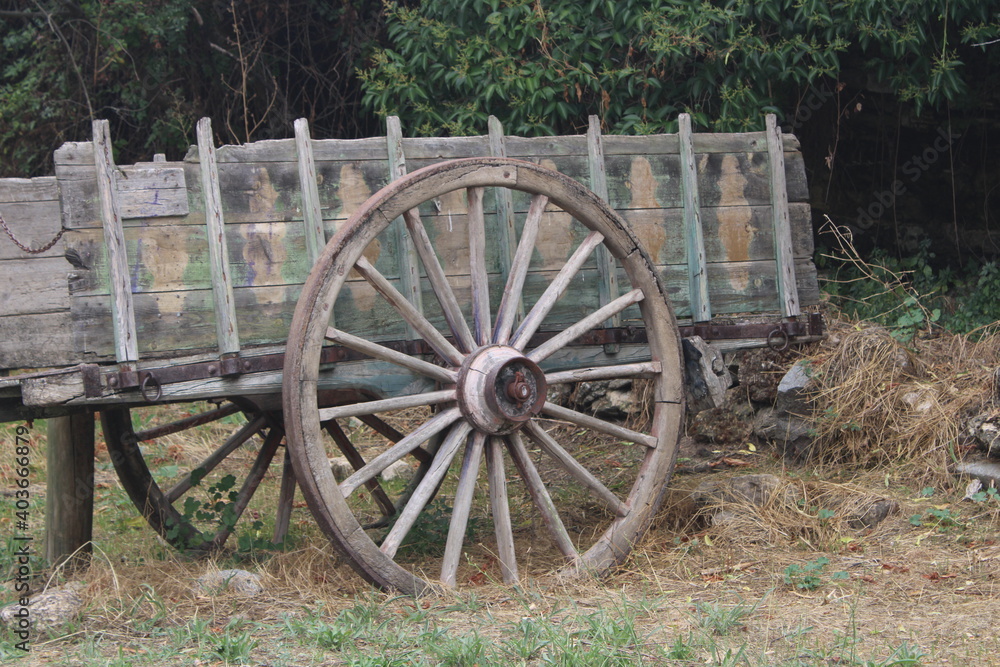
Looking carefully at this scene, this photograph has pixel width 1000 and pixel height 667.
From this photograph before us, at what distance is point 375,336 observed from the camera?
3.54 metres

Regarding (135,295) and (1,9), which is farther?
(1,9)

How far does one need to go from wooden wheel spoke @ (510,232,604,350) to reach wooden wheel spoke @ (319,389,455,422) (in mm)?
351

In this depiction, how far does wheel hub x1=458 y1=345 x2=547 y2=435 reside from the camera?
3.35 m

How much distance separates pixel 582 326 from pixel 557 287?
163mm

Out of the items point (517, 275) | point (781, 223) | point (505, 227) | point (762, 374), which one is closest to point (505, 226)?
point (505, 227)

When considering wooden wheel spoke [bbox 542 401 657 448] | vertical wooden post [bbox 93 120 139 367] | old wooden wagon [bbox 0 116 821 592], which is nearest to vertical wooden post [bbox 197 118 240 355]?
old wooden wagon [bbox 0 116 821 592]

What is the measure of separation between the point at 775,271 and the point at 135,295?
2387 mm

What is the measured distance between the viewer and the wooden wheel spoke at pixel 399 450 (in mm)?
3166

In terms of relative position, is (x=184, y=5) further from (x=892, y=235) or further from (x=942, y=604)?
(x=942, y=604)

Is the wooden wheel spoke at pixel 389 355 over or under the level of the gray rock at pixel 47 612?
over

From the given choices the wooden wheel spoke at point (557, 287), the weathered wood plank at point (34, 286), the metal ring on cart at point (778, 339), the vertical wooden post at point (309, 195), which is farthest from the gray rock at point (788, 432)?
the weathered wood plank at point (34, 286)

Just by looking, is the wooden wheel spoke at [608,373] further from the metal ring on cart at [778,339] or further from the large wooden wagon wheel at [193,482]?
the large wooden wagon wheel at [193,482]

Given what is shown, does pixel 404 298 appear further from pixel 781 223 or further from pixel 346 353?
pixel 781 223

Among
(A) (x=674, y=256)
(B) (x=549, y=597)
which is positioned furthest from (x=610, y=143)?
(B) (x=549, y=597)
